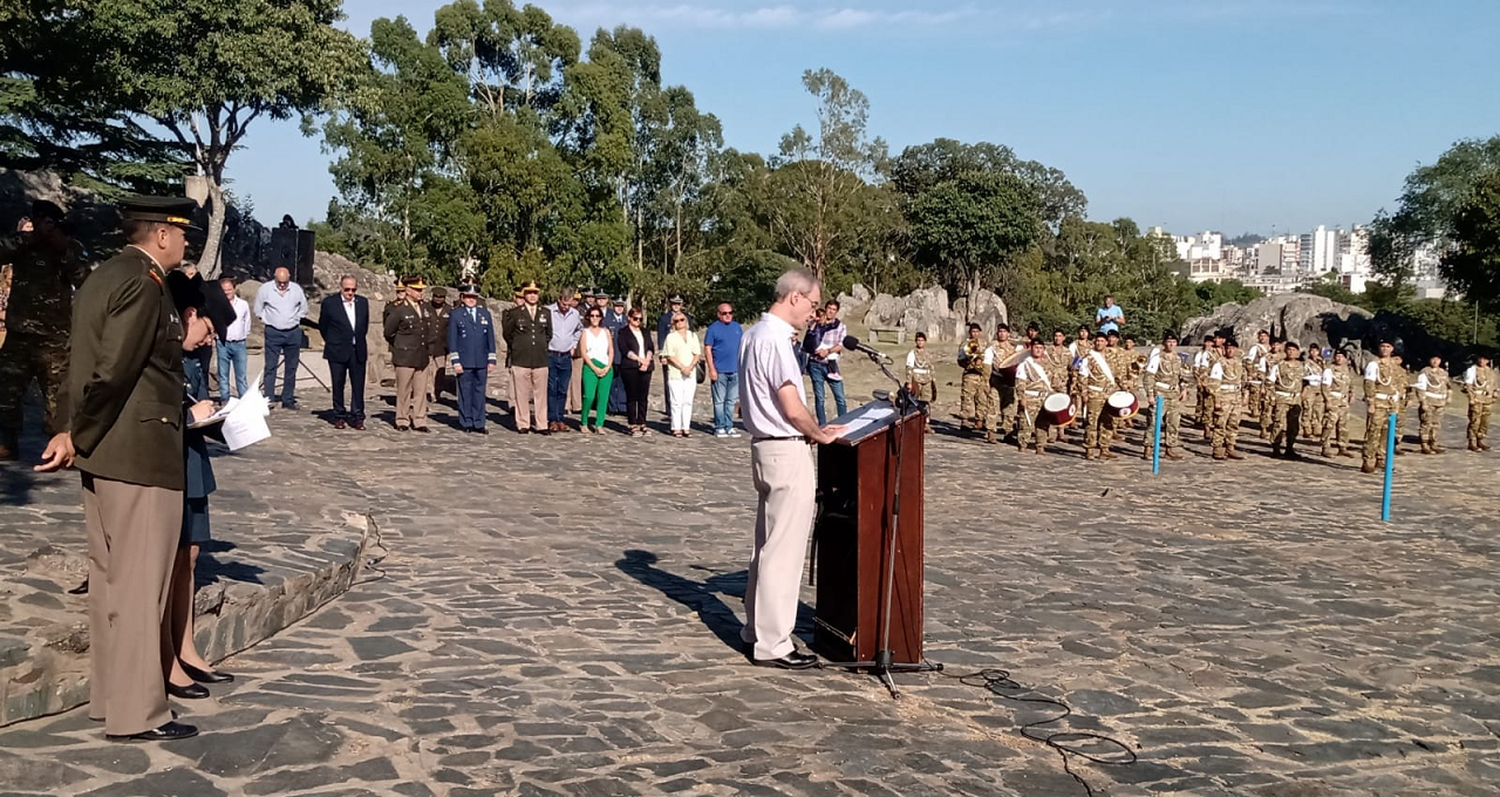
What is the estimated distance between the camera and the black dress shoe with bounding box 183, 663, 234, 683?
5.73 metres

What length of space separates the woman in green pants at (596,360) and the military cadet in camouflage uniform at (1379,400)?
1087 centimetres

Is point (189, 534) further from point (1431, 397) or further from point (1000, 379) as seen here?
point (1431, 397)

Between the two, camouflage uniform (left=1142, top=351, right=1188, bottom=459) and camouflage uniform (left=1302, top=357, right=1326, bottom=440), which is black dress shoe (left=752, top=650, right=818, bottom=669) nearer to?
camouflage uniform (left=1142, top=351, right=1188, bottom=459)

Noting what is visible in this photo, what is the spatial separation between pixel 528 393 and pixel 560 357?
2.26 feet

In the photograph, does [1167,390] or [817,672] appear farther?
[1167,390]

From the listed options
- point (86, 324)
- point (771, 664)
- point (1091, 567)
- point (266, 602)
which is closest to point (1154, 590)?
point (1091, 567)

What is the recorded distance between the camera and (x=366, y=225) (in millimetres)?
56031

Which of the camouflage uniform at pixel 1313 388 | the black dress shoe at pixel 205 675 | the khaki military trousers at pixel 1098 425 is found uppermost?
the camouflage uniform at pixel 1313 388

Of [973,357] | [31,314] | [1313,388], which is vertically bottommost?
[1313,388]

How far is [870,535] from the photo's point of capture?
6.36 m

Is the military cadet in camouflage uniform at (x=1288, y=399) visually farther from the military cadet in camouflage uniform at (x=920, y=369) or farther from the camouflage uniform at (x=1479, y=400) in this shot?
the military cadet in camouflage uniform at (x=920, y=369)

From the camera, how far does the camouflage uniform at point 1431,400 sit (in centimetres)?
2036

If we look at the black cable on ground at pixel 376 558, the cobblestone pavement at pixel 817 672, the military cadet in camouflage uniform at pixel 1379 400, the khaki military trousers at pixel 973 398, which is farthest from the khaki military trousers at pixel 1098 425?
the black cable on ground at pixel 376 558

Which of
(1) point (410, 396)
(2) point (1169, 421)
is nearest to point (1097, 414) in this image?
(2) point (1169, 421)
